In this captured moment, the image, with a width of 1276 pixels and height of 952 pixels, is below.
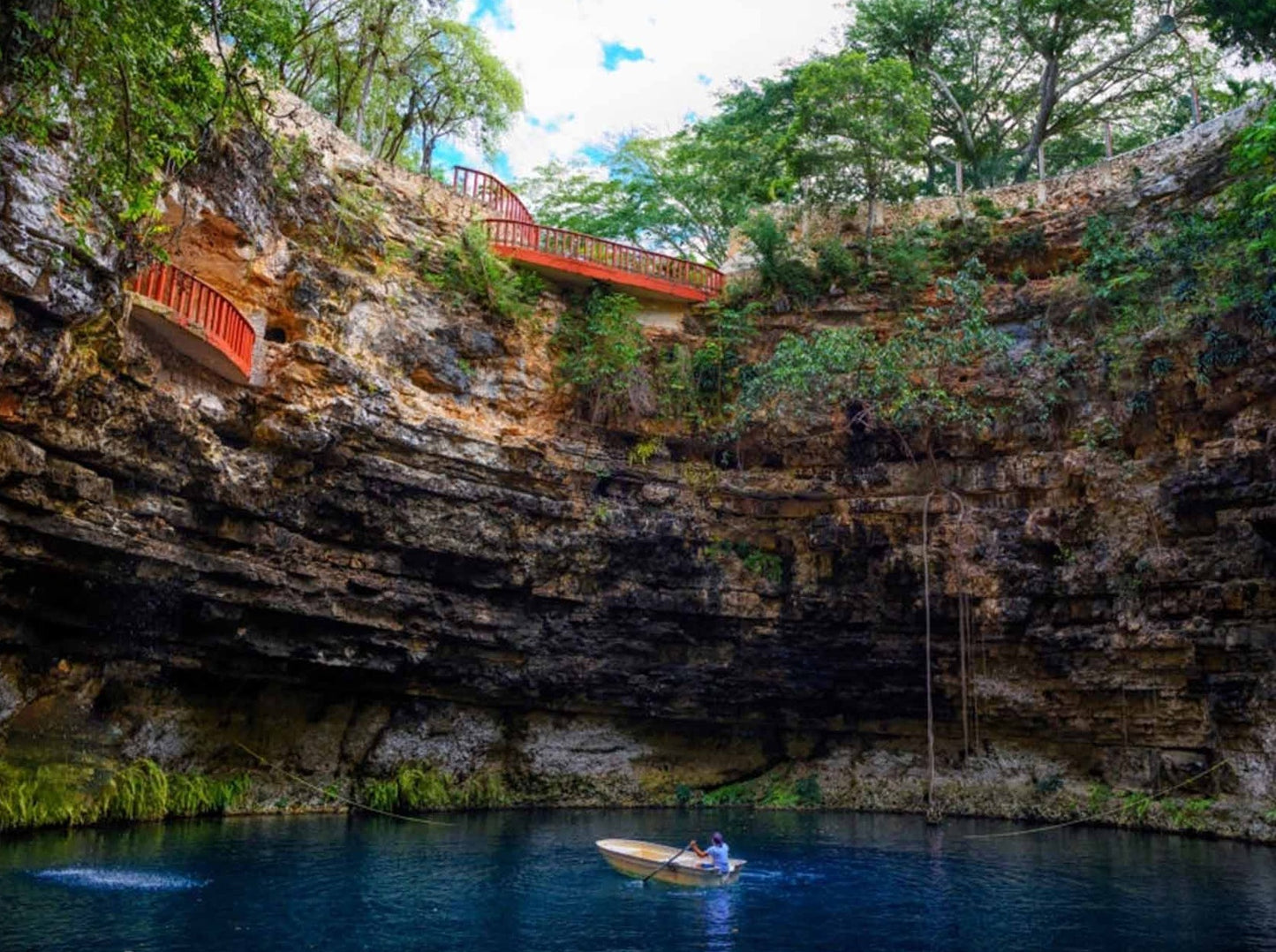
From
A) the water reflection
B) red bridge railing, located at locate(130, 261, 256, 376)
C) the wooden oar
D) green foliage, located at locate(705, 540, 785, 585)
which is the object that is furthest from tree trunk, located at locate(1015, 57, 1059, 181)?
the water reflection

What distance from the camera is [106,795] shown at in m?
17.9

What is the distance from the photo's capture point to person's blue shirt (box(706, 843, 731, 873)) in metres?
14.9

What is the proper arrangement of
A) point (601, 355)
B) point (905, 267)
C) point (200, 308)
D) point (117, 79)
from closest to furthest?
1. point (117, 79)
2. point (200, 308)
3. point (601, 355)
4. point (905, 267)

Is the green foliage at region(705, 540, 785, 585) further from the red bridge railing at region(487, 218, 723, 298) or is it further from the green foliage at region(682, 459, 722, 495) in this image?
the red bridge railing at region(487, 218, 723, 298)

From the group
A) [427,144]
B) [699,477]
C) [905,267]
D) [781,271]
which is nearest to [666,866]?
[699,477]

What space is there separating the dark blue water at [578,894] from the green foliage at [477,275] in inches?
465

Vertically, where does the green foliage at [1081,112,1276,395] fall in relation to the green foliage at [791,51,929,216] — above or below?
below

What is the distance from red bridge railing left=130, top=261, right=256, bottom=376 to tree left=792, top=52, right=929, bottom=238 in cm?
1657

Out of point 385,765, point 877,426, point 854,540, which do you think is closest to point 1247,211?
point 877,426

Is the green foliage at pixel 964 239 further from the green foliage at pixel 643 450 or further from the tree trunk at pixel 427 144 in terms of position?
the tree trunk at pixel 427 144

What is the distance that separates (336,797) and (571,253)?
14.2m

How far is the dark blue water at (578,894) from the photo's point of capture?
11359 mm

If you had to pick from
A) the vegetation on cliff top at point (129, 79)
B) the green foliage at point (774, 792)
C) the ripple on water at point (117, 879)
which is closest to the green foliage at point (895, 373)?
the green foliage at point (774, 792)

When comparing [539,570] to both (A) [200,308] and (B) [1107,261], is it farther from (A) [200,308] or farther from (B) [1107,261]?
(B) [1107,261]
